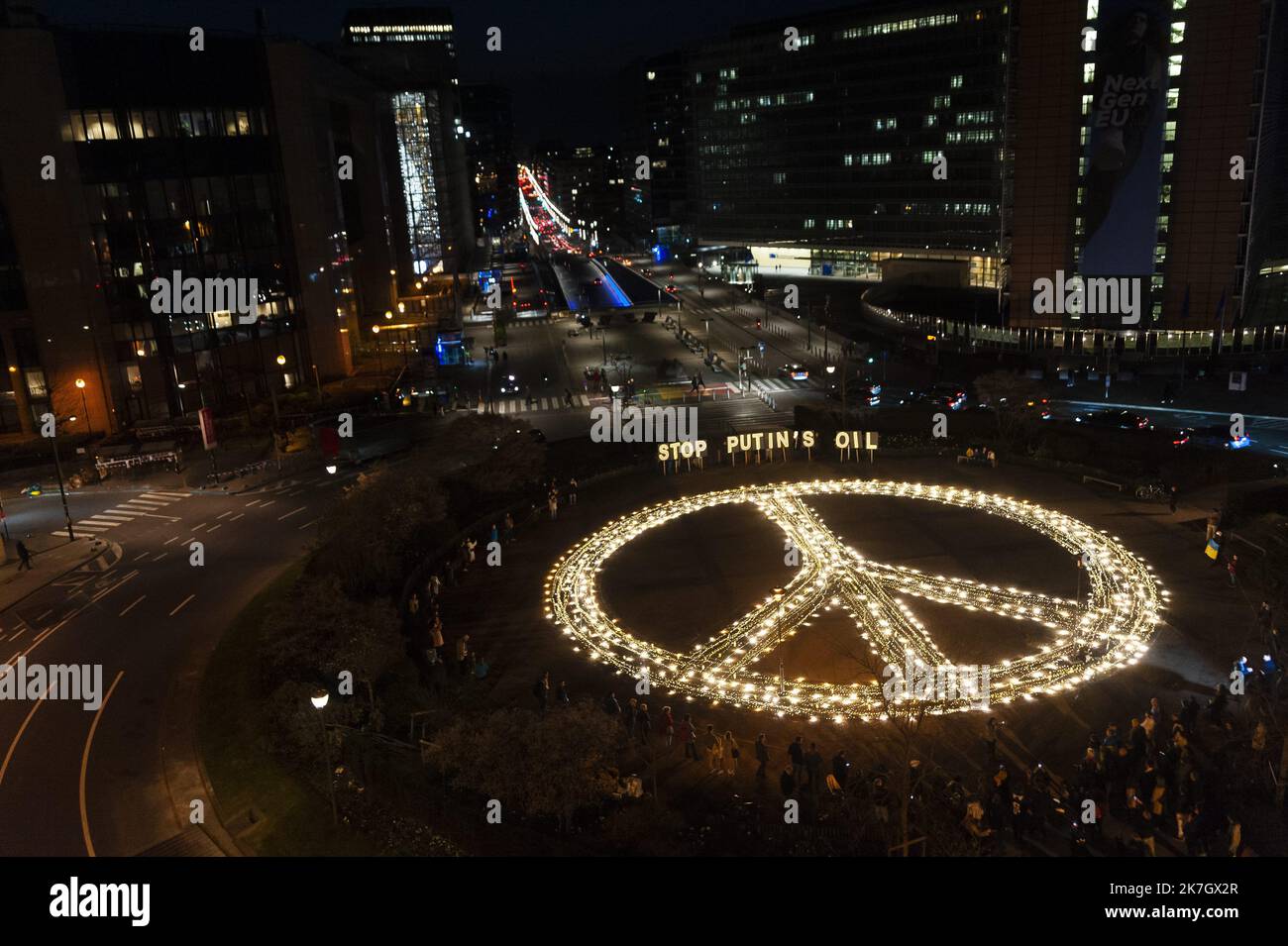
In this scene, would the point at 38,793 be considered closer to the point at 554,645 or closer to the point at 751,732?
the point at 554,645

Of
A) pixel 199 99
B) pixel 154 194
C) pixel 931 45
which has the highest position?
pixel 931 45

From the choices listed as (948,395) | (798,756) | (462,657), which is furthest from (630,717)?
(948,395)

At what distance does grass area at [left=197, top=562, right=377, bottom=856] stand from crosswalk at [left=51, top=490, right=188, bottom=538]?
19.3 metres

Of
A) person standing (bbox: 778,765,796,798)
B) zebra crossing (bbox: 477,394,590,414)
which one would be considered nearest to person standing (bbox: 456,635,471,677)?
person standing (bbox: 778,765,796,798)

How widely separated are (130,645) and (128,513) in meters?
18.4

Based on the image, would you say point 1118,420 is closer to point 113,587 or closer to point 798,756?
point 798,756

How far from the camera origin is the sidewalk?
38.2m

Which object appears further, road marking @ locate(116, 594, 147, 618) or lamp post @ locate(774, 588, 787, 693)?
road marking @ locate(116, 594, 147, 618)

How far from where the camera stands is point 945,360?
245 feet

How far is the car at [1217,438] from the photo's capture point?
48000 mm

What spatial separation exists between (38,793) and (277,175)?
200 feet

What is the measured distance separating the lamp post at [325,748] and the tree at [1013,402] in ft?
125

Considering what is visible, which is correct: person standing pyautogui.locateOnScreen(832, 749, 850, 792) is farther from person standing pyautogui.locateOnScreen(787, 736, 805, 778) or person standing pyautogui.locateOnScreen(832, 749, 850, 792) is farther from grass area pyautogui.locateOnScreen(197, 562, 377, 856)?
grass area pyautogui.locateOnScreen(197, 562, 377, 856)

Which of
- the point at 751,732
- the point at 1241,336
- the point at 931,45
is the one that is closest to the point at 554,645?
the point at 751,732
